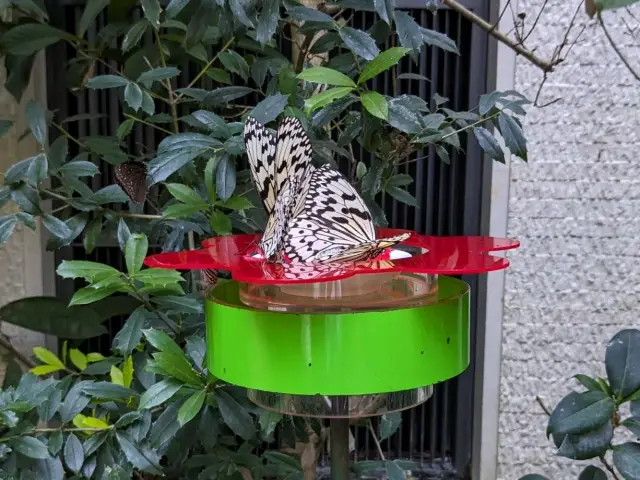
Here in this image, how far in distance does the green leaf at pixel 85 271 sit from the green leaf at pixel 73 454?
0.26 m

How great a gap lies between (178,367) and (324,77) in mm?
439

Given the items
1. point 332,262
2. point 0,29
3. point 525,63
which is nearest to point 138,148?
point 0,29

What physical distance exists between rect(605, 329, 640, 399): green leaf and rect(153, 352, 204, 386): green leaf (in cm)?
54

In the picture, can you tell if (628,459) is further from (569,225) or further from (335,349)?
(569,225)

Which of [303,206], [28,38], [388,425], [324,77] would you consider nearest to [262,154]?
[303,206]

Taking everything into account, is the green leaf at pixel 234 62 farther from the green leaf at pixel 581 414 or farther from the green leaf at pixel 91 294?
the green leaf at pixel 581 414

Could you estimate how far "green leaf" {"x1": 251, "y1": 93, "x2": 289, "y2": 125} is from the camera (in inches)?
35.0

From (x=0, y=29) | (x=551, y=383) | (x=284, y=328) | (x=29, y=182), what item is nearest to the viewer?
(x=284, y=328)

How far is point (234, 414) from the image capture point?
34.0 inches

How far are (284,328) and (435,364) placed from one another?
0.16 meters

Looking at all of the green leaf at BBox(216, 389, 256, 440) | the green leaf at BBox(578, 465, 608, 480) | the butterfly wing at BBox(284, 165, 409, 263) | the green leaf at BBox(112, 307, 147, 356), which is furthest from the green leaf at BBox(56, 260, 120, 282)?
the green leaf at BBox(578, 465, 608, 480)

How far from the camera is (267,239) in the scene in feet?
2.11

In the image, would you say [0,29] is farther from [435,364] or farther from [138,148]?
[435,364]

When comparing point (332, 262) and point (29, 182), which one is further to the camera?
point (29, 182)
